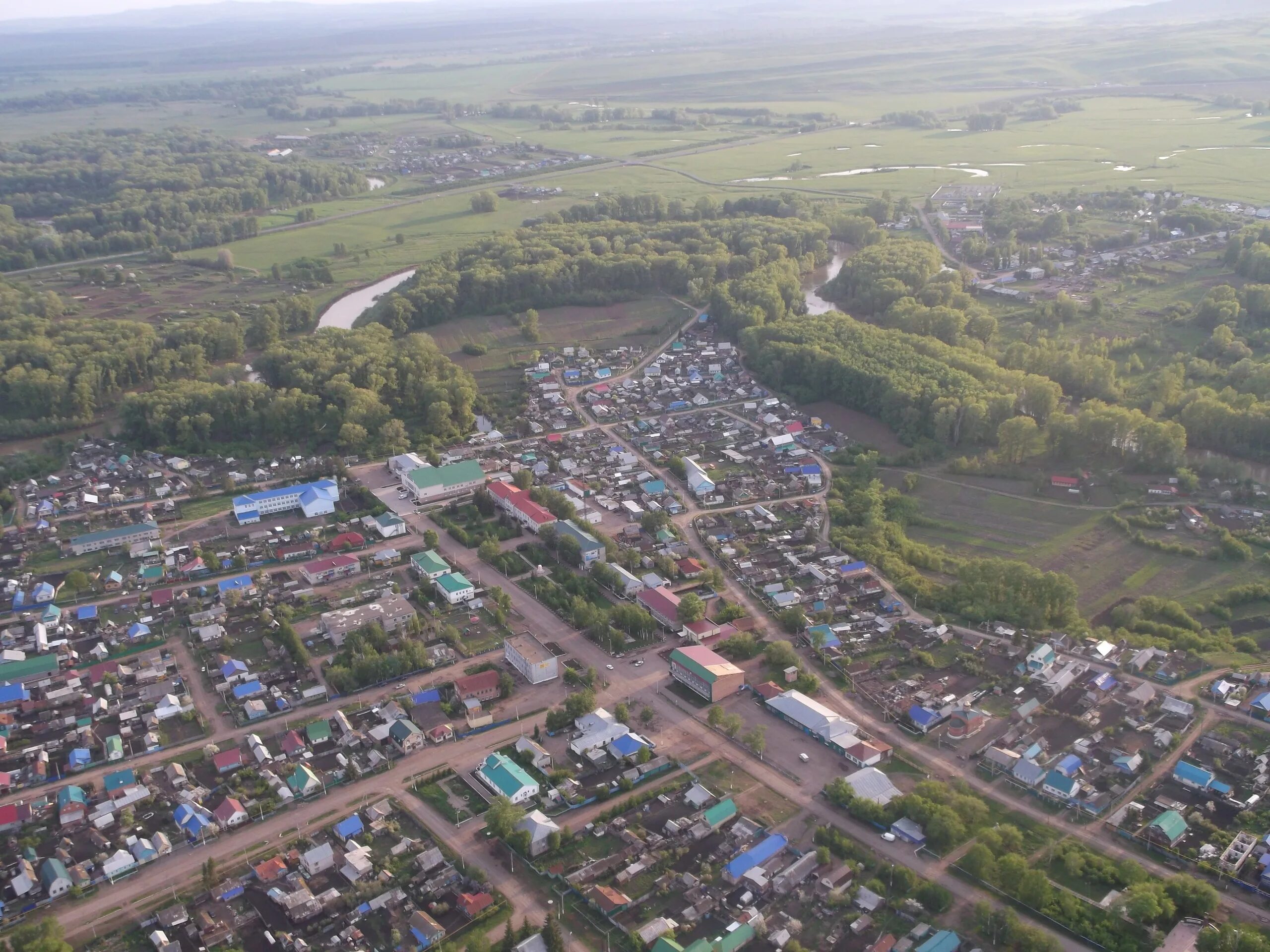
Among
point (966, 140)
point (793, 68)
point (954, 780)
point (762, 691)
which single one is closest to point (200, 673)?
point (762, 691)

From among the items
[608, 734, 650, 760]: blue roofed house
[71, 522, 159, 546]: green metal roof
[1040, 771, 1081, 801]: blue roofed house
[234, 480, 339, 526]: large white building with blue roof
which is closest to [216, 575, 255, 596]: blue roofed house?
[234, 480, 339, 526]: large white building with blue roof

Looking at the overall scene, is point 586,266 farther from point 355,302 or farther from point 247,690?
point 247,690

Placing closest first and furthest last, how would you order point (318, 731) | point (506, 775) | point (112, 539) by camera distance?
point (506, 775)
point (318, 731)
point (112, 539)

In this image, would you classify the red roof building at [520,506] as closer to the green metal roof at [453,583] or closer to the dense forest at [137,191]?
the green metal roof at [453,583]

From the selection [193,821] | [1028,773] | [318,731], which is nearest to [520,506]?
[318,731]

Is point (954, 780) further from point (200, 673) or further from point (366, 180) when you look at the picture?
point (366, 180)

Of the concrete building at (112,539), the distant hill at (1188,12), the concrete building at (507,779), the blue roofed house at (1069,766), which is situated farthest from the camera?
the distant hill at (1188,12)

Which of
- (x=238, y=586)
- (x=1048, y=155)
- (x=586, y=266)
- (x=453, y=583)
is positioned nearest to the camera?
(x=453, y=583)

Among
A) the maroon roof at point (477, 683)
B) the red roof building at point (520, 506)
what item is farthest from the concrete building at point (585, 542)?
the maroon roof at point (477, 683)
